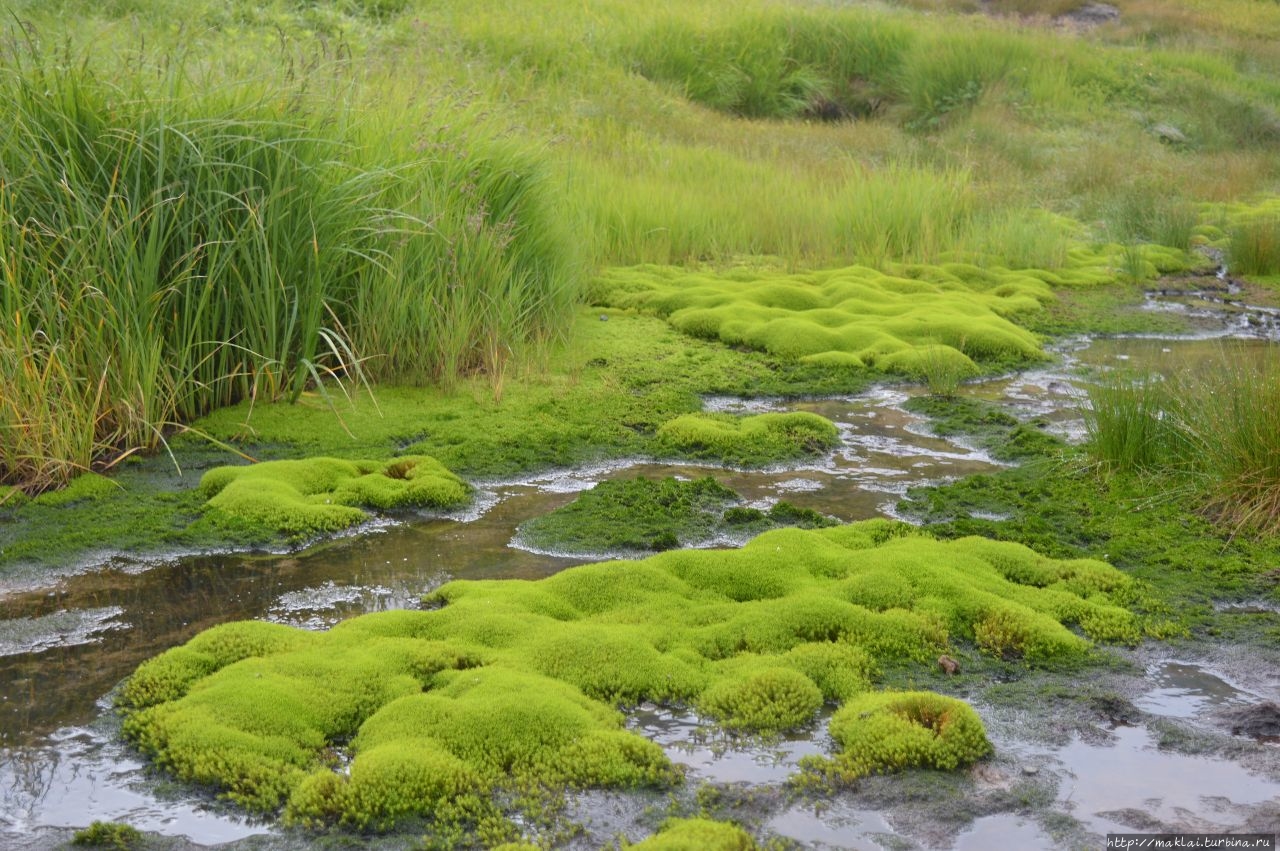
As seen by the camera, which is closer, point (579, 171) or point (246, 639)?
point (246, 639)

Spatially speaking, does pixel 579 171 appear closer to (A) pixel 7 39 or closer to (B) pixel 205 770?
(A) pixel 7 39

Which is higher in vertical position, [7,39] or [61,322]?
[7,39]

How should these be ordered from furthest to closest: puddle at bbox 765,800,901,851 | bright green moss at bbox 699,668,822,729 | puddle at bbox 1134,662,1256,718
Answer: puddle at bbox 1134,662,1256,718 → bright green moss at bbox 699,668,822,729 → puddle at bbox 765,800,901,851

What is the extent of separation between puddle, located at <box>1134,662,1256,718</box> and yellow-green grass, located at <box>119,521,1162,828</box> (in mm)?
242

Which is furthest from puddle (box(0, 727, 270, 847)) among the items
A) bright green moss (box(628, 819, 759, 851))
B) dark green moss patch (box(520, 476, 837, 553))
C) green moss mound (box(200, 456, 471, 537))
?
dark green moss patch (box(520, 476, 837, 553))

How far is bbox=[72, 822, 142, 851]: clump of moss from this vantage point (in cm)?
294

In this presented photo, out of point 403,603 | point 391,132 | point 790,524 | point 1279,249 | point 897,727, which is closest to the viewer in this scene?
point 897,727

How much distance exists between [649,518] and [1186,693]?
2.21 meters

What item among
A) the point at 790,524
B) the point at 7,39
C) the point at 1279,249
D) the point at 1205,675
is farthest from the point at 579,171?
the point at 1205,675

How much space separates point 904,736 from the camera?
133 inches

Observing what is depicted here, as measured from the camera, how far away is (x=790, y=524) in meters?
5.17

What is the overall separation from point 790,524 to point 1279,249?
790 cm

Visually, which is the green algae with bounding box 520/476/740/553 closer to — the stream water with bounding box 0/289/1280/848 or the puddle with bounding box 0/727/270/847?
the stream water with bounding box 0/289/1280/848

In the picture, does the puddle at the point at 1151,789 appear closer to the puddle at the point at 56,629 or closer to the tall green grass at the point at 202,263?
the puddle at the point at 56,629
